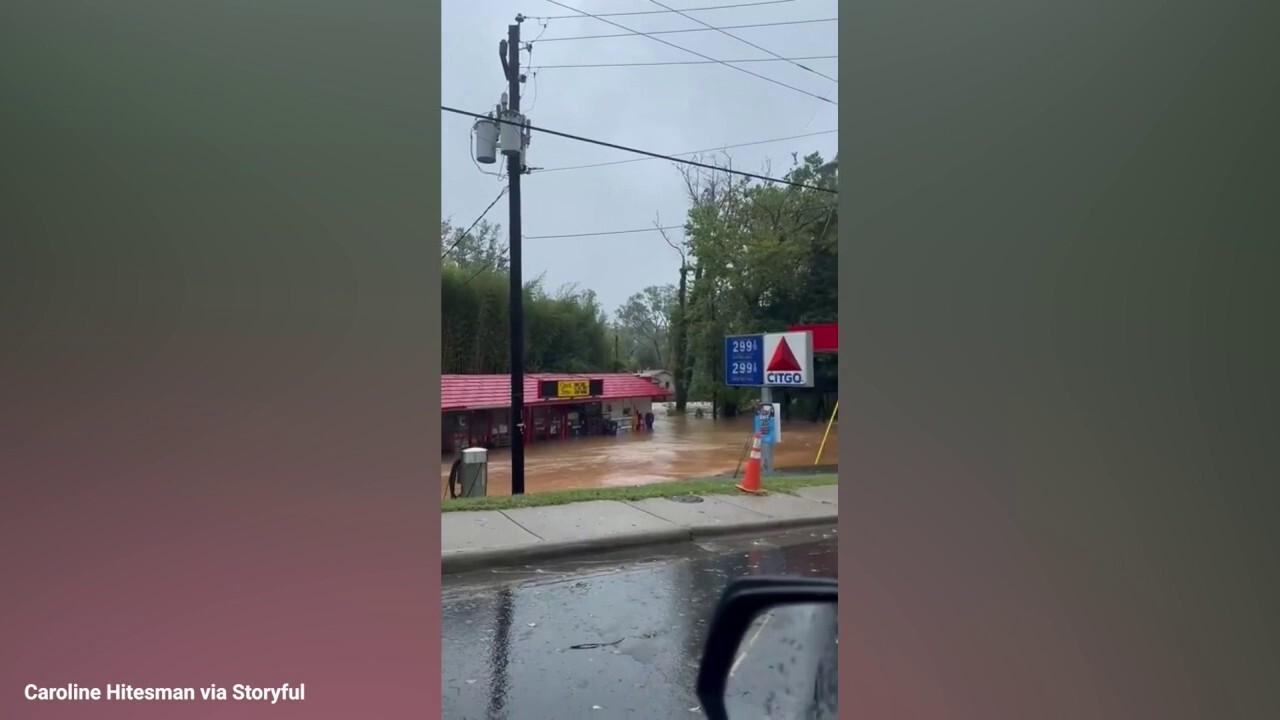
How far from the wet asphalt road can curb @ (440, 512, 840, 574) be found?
16 cm

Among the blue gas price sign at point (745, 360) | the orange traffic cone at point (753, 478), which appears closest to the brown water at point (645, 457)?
the blue gas price sign at point (745, 360)

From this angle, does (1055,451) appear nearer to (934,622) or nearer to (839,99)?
(934,622)

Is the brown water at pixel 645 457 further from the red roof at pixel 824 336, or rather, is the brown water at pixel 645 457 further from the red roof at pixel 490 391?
the red roof at pixel 824 336

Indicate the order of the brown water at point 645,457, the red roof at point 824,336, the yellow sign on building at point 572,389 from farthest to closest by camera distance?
the yellow sign on building at point 572,389 → the red roof at point 824,336 → the brown water at point 645,457

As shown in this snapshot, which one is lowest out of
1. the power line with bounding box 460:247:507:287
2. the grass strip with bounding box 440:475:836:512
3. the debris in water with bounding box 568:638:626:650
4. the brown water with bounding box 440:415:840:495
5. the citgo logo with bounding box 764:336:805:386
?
the brown water with bounding box 440:415:840:495

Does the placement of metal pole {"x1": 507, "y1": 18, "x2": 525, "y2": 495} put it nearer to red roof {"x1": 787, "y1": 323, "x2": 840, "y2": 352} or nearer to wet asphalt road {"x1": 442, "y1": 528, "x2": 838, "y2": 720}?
wet asphalt road {"x1": 442, "y1": 528, "x2": 838, "y2": 720}

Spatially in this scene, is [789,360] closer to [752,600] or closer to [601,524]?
[601,524]

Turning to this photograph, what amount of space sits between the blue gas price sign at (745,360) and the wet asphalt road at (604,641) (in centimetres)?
387

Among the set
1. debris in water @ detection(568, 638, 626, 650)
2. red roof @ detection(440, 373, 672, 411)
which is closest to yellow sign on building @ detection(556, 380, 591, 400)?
red roof @ detection(440, 373, 672, 411)

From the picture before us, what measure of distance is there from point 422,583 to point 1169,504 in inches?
59.5

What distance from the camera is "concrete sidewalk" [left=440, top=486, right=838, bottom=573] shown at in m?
5.60

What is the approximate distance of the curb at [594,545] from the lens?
17.6 feet

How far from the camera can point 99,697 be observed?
1.57 m

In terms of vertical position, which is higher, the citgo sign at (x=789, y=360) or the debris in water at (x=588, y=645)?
the citgo sign at (x=789, y=360)
